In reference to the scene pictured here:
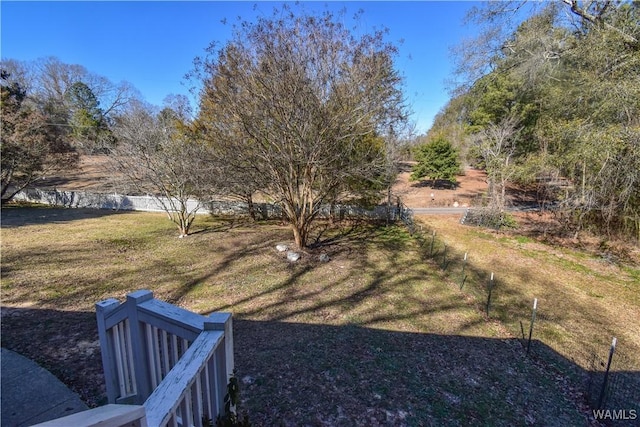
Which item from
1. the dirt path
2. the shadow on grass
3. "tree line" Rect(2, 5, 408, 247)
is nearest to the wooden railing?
the shadow on grass

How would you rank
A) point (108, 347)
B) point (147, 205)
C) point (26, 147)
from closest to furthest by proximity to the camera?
point (108, 347)
point (26, 147)
point (147, 205)

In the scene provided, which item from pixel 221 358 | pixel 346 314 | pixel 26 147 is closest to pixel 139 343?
pixel 221 358

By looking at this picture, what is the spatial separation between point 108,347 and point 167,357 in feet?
1.92

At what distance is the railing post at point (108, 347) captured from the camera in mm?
2192

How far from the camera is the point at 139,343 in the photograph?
6.85 feet

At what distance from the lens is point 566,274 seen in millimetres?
8031

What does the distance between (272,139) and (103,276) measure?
4559 millimetres

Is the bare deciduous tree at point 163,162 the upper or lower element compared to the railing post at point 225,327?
upper

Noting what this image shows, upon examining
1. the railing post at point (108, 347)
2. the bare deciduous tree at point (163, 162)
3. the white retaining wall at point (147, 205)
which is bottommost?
the white retaining wall at point (147, 205)

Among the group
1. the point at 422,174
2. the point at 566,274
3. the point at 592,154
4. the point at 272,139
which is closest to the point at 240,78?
the point at 272,139

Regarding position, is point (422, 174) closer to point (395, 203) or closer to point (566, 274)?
point (395, 203)

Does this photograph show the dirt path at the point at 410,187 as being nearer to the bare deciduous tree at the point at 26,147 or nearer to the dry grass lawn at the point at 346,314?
the bare deciduous tree at the point at 26,147

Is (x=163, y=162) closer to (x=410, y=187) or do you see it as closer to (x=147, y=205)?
(x=147, y=205)

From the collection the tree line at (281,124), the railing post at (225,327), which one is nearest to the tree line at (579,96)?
the tree line at (281,124)
